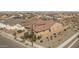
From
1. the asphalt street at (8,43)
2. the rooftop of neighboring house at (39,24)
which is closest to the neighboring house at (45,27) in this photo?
the rooftop of neighboring house at (39,24)

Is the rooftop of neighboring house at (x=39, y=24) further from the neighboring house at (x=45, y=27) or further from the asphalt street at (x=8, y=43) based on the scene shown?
the asphalt street at (x=8, y=43)

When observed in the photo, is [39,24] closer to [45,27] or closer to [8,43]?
[45,27]

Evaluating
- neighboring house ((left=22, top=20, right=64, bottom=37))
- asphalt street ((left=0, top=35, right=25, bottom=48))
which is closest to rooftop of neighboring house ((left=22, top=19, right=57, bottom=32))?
neighboring house ((left=22, top=20, right=64, bottom=37))

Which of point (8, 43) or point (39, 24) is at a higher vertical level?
point (39, 24)

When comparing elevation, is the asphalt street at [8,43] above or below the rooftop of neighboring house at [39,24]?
below

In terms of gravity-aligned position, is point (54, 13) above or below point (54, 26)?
above

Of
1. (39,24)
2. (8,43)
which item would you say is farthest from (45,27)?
(8,43)

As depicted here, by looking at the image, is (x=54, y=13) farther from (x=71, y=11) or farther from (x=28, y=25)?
(x=28, y=25)

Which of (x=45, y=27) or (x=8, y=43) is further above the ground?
(x=45, y=27)
